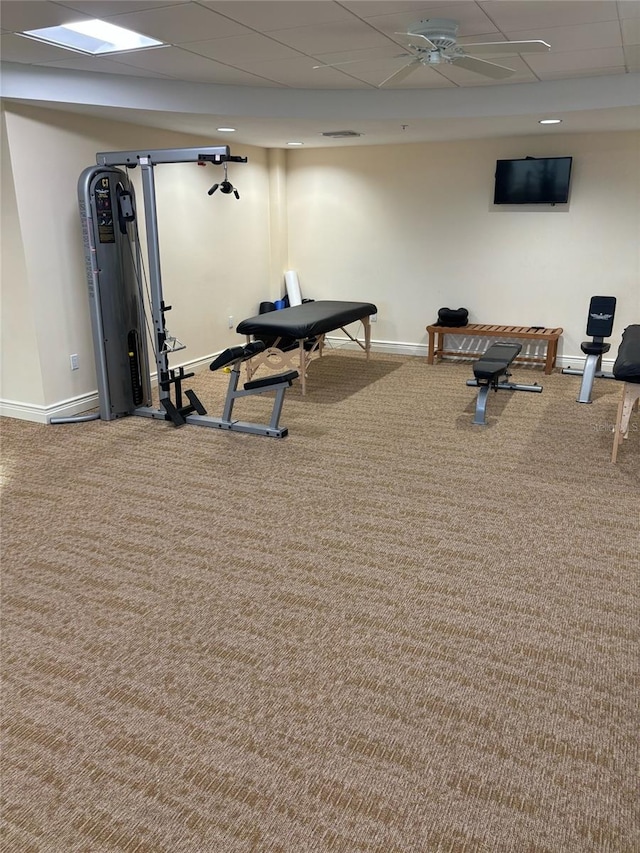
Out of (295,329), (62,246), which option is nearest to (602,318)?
(295,329)

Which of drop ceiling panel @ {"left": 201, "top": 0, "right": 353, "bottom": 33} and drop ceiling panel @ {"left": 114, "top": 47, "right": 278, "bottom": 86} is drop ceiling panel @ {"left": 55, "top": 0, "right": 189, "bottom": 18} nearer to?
drop ceiling panel @ {"left": 201, "top": 0, "right": 353, "bottom": 33}

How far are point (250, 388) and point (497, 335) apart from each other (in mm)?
2851

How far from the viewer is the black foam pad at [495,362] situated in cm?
448

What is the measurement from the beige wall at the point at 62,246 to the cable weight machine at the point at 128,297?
229mm

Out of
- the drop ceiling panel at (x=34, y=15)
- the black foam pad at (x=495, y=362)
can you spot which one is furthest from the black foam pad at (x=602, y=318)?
the drop ceiling panel at (x=34, y=15)

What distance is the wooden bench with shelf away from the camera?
19.0ft

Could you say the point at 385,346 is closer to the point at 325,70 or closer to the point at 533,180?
the point at 533,180

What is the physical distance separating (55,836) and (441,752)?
1005 millimetres

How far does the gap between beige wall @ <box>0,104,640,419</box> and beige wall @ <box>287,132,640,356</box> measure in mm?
12

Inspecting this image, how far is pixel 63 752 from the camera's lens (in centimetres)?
180

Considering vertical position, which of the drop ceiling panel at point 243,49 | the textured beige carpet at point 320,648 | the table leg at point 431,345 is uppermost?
the drop ceiling panel at point 243,49

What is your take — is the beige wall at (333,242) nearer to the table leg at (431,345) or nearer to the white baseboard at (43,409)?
the white baseboard at (43,409)

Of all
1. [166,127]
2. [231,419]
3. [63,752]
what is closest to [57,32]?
[166,127]

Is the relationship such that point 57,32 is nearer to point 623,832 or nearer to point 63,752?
point 63,752
